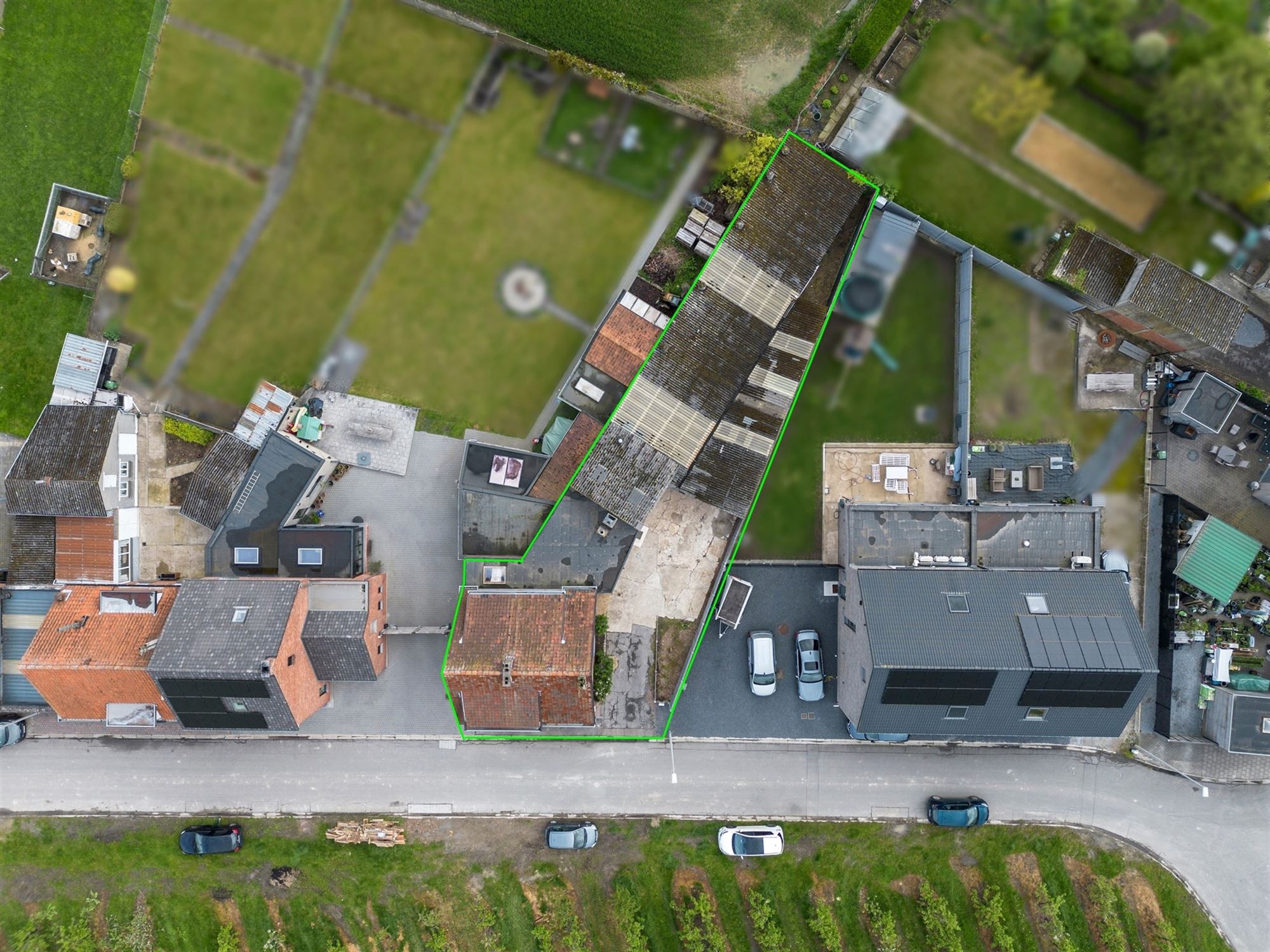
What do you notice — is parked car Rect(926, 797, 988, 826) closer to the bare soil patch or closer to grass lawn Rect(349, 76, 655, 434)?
the bare soil patch

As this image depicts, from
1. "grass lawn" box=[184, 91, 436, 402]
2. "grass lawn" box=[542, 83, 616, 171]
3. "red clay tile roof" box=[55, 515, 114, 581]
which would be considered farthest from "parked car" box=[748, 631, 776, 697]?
"red clay tile roof" box=[55, 515, 114, 581]

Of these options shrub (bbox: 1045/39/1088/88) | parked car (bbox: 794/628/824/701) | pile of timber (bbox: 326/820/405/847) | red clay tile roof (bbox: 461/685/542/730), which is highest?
shrub (bbox: 1045/39/1088/88)

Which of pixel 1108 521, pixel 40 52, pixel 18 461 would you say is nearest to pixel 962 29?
pixel 1108 521

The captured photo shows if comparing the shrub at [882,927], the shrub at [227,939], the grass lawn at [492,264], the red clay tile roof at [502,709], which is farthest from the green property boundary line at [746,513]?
the shrub at [227,939]

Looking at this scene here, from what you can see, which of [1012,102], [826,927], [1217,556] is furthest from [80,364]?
[1217,556]

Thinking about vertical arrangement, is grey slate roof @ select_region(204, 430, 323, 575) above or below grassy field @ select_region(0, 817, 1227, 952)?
above

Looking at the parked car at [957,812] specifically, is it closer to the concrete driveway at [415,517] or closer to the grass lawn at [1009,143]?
the concrete driveway at [415,517]

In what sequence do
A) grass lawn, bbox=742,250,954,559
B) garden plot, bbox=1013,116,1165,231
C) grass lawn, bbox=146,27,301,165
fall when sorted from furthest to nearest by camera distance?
grass lawn, bbox=742,250,954,559 → grass lawn, bbox=146,27,301,165 → garden plot, bbox=1013,116,1165,231
